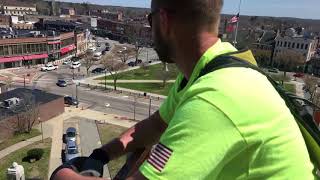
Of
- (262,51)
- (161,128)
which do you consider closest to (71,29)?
(262,51)

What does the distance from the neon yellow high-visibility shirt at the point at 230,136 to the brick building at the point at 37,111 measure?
3711 centimetres

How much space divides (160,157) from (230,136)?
1.17 ft

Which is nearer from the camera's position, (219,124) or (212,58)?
(219,124)

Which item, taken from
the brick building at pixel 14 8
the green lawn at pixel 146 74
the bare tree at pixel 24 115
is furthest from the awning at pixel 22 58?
the brick building at pixel 14 8

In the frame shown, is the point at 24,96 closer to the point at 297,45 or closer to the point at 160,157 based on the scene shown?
the point at 160,157

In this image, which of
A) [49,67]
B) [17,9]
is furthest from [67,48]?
[17,9]

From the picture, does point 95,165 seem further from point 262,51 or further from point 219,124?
point 262,51

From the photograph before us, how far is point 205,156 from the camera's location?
1728mm

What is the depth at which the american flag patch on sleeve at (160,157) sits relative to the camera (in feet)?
5.76

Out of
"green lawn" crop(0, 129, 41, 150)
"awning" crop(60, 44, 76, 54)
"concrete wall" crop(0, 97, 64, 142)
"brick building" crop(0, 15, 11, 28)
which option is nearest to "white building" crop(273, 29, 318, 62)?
"awning" crop(60, 44, 76, 54)

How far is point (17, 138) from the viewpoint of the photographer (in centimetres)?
3569

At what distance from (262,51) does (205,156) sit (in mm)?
99562

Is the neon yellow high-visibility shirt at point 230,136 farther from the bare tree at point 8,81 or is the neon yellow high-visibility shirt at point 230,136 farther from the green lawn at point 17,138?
the bare tree at point 8,81

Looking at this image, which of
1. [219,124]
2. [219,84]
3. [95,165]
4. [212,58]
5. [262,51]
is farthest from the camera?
[262,51]
